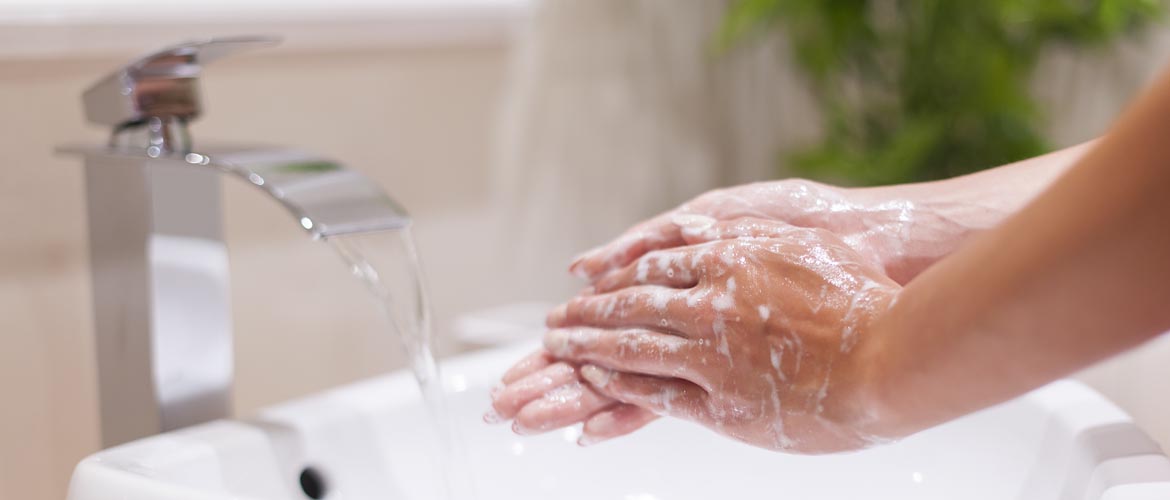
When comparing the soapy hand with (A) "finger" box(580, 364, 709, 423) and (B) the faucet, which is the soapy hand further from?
(B) the faucet

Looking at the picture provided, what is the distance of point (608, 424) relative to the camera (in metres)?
0.59

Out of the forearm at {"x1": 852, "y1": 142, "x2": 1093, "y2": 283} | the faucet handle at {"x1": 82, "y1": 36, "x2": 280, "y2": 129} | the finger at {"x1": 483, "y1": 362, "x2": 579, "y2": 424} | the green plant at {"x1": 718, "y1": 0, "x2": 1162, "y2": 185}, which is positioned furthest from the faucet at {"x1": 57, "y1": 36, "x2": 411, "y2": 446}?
the green plant at {"x1": 718, "y1": 0, "x2": 1162, "y2": 185}

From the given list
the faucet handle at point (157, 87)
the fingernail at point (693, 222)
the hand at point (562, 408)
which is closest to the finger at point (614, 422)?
the hand at point (562, 408)

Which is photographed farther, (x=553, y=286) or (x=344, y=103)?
(x=553, y=286)

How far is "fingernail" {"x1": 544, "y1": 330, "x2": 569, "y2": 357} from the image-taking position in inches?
24.7

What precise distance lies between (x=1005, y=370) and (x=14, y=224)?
68 cm

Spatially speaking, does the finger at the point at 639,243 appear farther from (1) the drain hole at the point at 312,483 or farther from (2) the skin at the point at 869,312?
(1) the drain hole at the point at 312,483

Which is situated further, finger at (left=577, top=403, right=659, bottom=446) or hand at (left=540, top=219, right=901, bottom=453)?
finger at (left=577, top=403, right=659, bottom=446)

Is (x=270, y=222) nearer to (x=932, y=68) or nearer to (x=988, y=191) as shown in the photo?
(x=988, y=191)

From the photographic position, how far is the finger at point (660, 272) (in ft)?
1.87

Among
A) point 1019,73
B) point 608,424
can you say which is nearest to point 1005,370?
point 608,424

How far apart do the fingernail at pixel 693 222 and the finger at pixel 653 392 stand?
0.09m

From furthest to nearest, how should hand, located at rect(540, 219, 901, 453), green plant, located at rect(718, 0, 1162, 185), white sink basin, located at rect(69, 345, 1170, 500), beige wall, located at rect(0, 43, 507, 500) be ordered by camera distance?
green plant, located at rect(718, 0, 1162, 185) < beige wall, located at rect(0, 43, 507, 500) < white sink basin, located at rect(69, 345, 1170, 500) < hand, located at rect(540, 219, 901, 453)

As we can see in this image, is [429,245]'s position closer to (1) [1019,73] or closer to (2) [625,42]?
(2) [625,42]
